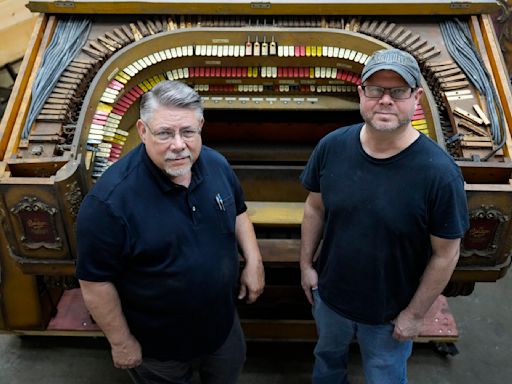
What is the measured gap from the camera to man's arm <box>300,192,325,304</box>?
206cm

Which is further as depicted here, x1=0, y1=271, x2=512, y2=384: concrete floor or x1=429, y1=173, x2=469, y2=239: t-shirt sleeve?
x1=0, y1=271, x2=512, y2=384: concrete floor

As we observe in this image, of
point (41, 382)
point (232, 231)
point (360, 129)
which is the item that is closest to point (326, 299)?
point (232, 231)

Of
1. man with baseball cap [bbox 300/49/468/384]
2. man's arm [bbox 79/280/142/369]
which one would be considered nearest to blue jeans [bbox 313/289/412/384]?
man with baseball cap [bbox 300/49/468/384]

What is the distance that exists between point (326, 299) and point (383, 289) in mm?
269

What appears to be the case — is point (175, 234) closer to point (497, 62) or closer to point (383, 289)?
point (383, 289)

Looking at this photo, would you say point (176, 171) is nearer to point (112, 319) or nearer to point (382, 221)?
point (112, 319)

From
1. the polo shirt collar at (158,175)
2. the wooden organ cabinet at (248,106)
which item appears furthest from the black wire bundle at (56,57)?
the polo shirt collar at (158,175)

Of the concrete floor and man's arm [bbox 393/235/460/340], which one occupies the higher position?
man's arm [bbox 393/235/460/340]

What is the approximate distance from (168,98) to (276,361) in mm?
1900

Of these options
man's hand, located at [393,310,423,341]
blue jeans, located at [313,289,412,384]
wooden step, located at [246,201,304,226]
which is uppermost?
wooden step, located at [246,201,304,226]

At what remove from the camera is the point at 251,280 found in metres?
2.12

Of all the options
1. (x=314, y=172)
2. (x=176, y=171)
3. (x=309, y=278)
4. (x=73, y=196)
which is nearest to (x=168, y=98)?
(x=176, y=171)

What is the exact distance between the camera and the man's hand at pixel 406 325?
1.94 metres

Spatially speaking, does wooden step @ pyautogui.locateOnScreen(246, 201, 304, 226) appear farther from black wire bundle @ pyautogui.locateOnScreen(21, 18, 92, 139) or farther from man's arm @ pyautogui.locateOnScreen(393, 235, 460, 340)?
black wire bundle @ pyautogui.locateOnScreen(21, 18, 92, 139)
